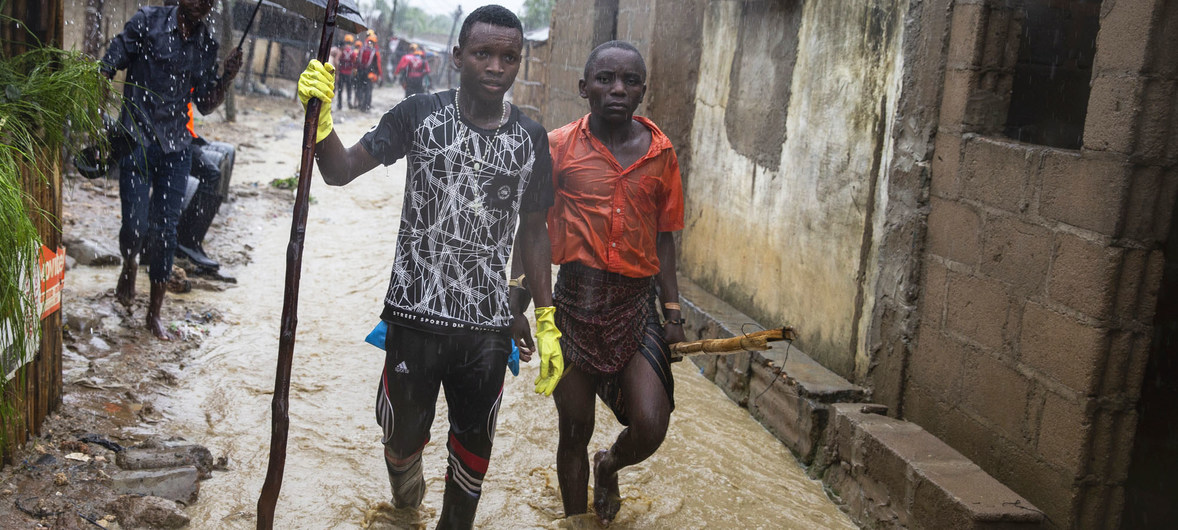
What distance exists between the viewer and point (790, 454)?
192 inches

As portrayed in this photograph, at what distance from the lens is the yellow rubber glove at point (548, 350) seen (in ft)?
11.5

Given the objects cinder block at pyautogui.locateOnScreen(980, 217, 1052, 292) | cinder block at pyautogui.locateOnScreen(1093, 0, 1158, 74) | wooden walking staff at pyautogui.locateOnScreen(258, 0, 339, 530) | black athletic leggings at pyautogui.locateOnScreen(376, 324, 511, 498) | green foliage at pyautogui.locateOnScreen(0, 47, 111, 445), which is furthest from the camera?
cinder block at pyautogui.locateOnScreen(980, 217, 1052, 292)

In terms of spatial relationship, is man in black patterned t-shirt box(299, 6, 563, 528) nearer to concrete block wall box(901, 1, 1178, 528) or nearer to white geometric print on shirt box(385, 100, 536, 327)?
white geometric print on shirt box(385, 100, 536, 327)

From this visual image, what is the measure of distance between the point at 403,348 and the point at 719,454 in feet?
7.28

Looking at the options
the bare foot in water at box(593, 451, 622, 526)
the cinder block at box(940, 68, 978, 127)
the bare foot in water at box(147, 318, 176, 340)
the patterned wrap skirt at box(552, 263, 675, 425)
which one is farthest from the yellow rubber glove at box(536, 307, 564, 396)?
the bare foot in water at box(147, 318, 176, 340)

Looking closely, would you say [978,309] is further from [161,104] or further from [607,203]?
[161,104]

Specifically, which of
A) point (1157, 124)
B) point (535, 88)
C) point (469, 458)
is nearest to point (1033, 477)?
point (1157, 124)

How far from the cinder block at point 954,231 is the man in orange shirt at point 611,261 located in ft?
4.02

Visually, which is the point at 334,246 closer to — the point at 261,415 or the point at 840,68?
the point at 261,415

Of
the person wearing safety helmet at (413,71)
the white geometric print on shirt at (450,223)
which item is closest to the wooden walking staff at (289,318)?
the white geometric print on shirt at (450,223)

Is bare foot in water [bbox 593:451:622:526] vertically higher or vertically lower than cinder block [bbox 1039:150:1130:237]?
lower

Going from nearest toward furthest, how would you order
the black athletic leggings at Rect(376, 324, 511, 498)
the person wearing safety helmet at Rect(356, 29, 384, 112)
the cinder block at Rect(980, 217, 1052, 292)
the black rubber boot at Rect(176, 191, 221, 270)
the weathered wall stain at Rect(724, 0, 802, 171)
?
the black athletic leggings at Rect(376, 324, 511, 498), the cinder block at Rect(980, 217, 1052, 292), the weathered wall stain at Rect(724, 0, 802, 171), the black rubber boot at Rect(176, 191, 221, 270), the person wearing safety helmet at Rect(356, 29, 384, 112)

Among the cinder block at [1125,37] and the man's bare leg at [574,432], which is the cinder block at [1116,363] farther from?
the man's bare leg at [574,432]

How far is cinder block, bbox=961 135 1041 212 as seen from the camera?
12.0 feet
